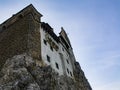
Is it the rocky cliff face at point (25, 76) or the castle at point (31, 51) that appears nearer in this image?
the rocky cliff face at point (25, 76)

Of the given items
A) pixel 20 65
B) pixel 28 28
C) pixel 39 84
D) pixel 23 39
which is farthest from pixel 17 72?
pixel 28 28

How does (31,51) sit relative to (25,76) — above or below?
above

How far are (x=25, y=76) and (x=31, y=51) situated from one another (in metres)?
4.10

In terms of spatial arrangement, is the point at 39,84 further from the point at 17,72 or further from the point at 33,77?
the point at 17,72

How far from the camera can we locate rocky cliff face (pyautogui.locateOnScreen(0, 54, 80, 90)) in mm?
15219

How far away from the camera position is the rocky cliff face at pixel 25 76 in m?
15.2

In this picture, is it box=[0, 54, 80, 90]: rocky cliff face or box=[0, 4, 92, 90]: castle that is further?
box=[0, 4, 92, 90]: castle

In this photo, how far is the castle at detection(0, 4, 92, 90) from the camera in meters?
17.0

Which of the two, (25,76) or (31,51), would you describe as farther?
(31,51)

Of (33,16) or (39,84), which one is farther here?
(33,16)

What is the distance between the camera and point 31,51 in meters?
19.4

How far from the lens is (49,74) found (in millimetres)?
17703

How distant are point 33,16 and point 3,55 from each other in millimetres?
7134

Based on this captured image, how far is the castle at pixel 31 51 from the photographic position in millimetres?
17016
